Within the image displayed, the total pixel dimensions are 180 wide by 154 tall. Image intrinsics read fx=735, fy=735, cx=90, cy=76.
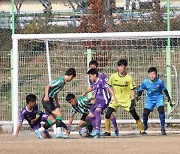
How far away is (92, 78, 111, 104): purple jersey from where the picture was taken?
650 inches

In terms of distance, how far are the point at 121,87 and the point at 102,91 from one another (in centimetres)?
50

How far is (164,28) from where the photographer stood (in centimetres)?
2005

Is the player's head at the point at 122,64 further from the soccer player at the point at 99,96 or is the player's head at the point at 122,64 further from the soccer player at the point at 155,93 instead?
the soccer player at the point at 155,93

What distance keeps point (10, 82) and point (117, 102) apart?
424 centimetres

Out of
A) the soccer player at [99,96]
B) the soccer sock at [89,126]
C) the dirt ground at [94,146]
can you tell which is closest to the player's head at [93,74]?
the soccer player at [99,96]

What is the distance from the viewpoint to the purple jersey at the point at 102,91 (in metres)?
16.5

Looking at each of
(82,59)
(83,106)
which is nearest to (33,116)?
(83,106)

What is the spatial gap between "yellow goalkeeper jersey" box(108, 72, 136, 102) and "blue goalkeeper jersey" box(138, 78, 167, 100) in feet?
1.03

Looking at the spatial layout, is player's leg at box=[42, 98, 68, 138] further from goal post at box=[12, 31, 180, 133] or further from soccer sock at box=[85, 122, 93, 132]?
goal post at box=[12, 31, 180, 133]

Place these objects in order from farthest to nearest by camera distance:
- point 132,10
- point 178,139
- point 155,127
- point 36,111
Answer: point 132,10 < point 155,127 < point 36,111 < point 178,139

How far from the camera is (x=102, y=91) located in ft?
54.3

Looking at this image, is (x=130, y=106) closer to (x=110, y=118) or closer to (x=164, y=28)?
(x=110, y=118)

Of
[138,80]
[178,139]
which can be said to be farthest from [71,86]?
[178,139]

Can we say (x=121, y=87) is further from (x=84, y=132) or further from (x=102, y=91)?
(x=84, y=132)
